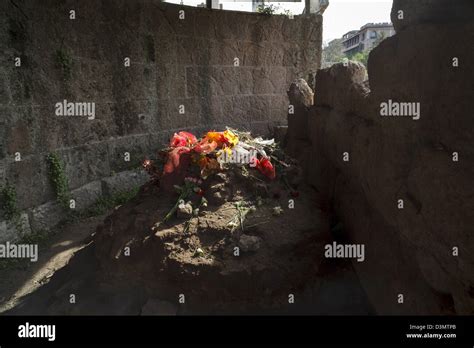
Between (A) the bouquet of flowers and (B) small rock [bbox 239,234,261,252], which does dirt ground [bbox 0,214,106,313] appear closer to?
(A) the bouquet of flowers

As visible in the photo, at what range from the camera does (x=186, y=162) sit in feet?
13.3

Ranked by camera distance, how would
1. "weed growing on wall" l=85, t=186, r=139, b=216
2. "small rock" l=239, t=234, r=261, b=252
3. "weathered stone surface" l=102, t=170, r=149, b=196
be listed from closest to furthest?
"small rock" l=239, t=234, r=261, b=252
"weed growing on wall" l=85, t=186, r=139, b=216
"weathered stone surface" l=102, t=170, r=149, b=196

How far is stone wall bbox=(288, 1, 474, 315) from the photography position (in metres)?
2.05

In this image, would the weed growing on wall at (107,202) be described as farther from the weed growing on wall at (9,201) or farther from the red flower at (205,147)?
the red flower at (205,147)

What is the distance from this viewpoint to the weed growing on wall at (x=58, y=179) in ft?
16.9

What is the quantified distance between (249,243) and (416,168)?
4.80ft

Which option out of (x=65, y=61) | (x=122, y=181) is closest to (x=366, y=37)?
(x=122, y=181)

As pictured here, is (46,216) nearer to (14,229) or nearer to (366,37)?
(14,229)

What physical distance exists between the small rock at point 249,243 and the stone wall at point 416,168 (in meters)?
0.92

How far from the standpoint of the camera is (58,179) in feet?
17.1

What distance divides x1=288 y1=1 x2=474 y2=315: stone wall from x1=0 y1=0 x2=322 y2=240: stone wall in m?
3.73

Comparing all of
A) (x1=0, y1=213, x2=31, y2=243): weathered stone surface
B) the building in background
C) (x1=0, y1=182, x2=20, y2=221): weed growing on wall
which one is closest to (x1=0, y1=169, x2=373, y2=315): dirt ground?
(x1=0, y1=213, x2=31, y2=243): weathered stone surface

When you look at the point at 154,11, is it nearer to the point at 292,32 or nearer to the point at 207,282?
the point at 292,32
